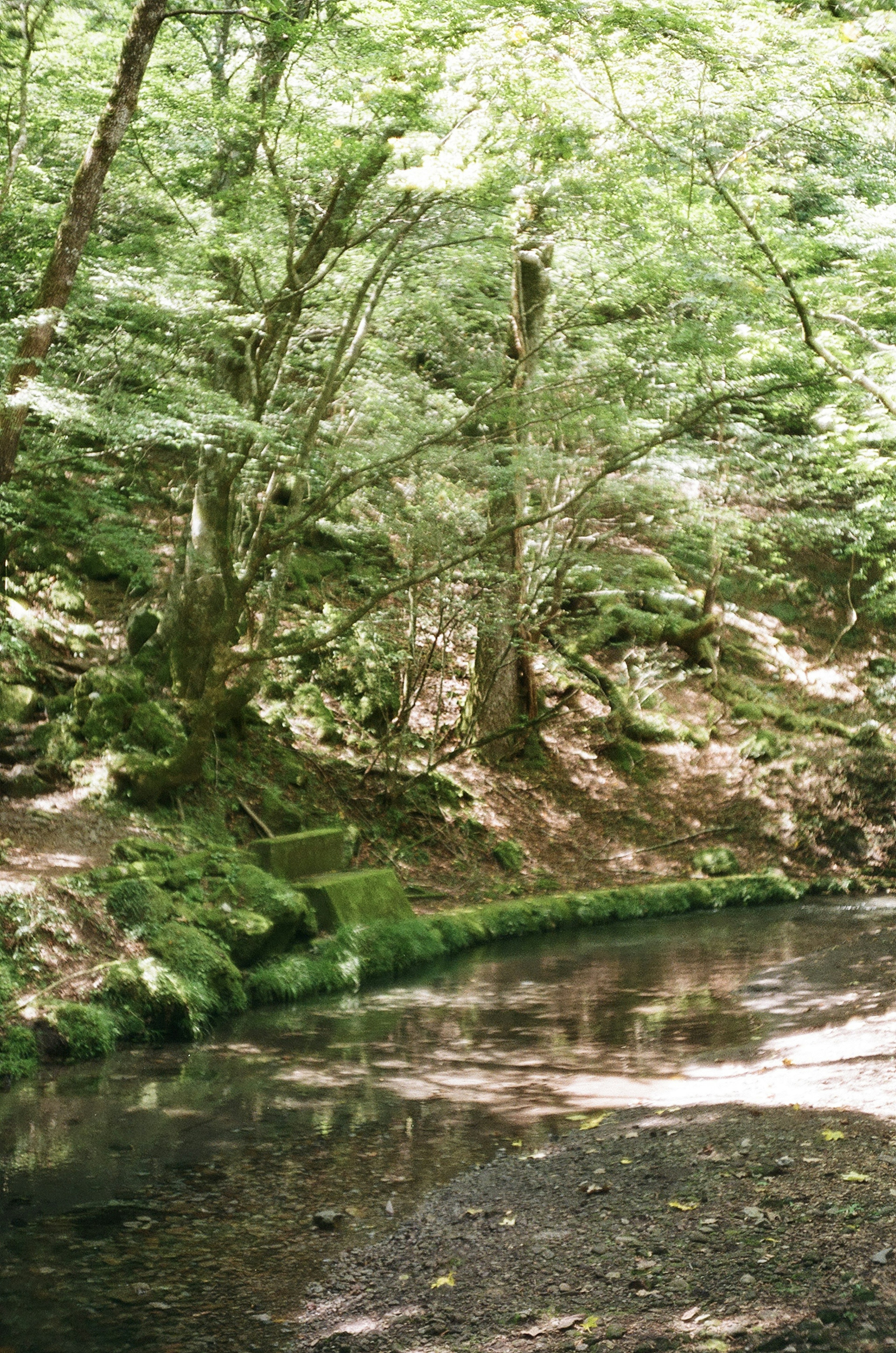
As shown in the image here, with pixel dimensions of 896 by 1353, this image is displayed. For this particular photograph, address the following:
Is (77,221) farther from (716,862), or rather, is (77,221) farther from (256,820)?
(716,862)

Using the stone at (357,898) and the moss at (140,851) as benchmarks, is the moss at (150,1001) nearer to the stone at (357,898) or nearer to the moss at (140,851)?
the moss at (140,851)

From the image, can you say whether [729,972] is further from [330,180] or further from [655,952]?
[330,180]

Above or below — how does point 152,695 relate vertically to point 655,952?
above

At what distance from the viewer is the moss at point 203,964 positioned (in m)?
8.90

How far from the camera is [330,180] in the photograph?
1137 cm

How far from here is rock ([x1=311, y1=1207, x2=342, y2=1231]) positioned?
4906 millimetres

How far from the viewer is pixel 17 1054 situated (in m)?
7.43

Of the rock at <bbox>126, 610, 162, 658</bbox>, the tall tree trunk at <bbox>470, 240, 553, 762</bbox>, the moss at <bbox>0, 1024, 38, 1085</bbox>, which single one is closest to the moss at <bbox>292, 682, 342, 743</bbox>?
the tall tree trunk at <bbox>470, 240, 553, 762</bbox>

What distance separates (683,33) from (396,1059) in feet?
29.8

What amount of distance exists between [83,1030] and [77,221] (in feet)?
20.9

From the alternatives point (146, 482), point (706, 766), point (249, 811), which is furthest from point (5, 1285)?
point (706, 766)

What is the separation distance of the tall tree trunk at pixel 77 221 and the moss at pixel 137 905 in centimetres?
348

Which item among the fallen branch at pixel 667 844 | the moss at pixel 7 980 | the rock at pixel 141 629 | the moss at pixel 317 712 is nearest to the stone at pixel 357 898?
the moss at pixel 317 712

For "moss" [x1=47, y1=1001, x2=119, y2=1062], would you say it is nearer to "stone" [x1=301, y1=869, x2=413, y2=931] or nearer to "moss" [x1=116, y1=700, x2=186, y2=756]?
"stone" [x1=301, y1=869, x2=413, y2=931]
